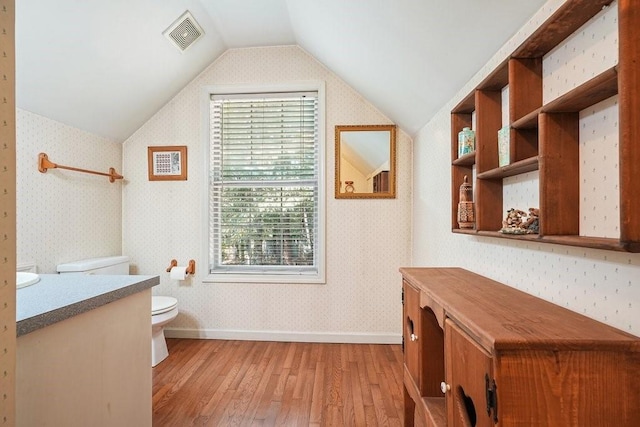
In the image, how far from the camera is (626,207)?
0.61 meters

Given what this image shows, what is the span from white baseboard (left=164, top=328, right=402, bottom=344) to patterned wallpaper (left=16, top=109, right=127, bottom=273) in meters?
1.00

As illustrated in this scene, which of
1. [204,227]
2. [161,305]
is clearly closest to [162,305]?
[161,305]

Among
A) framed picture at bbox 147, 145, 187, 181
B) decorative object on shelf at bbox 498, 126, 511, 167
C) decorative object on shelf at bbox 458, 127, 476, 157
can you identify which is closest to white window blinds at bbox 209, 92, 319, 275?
framed picture at bbox 147, 145, 187, 181

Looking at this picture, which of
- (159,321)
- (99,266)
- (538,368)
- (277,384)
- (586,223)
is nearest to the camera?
(538,368)

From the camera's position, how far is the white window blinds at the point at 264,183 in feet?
9.05

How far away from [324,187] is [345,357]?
4.62 ft

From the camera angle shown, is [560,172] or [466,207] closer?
[560,172]

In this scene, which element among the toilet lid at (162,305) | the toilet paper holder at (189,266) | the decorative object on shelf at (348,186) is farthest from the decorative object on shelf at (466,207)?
the toilet paper holder at (189,266)

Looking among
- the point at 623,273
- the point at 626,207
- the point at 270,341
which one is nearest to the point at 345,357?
the point at 270,341

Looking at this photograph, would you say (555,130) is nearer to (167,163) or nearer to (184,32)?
(184,32)

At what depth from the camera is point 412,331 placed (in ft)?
4.67

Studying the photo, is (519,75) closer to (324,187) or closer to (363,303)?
(324,187)

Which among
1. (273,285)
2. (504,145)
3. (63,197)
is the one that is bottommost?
(273,285)

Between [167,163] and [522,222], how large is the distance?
9.05ft
